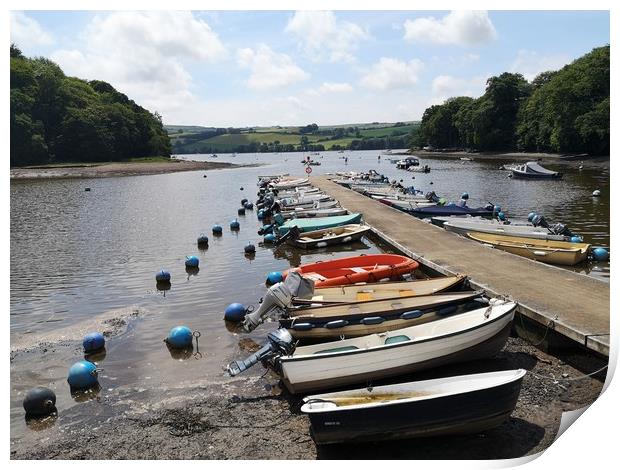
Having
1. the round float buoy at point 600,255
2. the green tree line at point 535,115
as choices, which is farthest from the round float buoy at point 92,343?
the green tree line at point 535,115

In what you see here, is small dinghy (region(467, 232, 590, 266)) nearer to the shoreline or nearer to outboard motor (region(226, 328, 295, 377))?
outboard motor (region(226, 328, 295, 377))

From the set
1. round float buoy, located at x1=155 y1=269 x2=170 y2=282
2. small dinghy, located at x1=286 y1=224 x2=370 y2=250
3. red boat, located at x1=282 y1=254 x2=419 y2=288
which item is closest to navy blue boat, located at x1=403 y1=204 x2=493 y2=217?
small dinghy, located at x1=286 y1=224 x2=370 y2=250

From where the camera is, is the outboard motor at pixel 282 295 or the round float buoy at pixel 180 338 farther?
the round float buoy at pixel 180 338

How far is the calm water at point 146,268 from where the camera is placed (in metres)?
12.0

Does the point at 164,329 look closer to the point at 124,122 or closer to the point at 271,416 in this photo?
the point at 271,416

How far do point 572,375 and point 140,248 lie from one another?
22363 millimetres

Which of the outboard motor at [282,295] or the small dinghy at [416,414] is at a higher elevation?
the outboard motor at [282,295]

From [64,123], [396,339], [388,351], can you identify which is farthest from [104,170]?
[388,351]

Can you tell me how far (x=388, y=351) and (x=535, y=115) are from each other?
350ft

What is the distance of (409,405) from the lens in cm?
762

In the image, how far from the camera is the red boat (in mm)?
15734

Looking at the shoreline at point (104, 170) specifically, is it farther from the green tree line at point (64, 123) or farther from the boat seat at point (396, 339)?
the boat seat at point (396, 339)

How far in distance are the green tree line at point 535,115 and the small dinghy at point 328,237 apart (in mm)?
62560

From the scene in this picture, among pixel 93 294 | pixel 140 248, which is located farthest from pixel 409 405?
pixel 140 248
